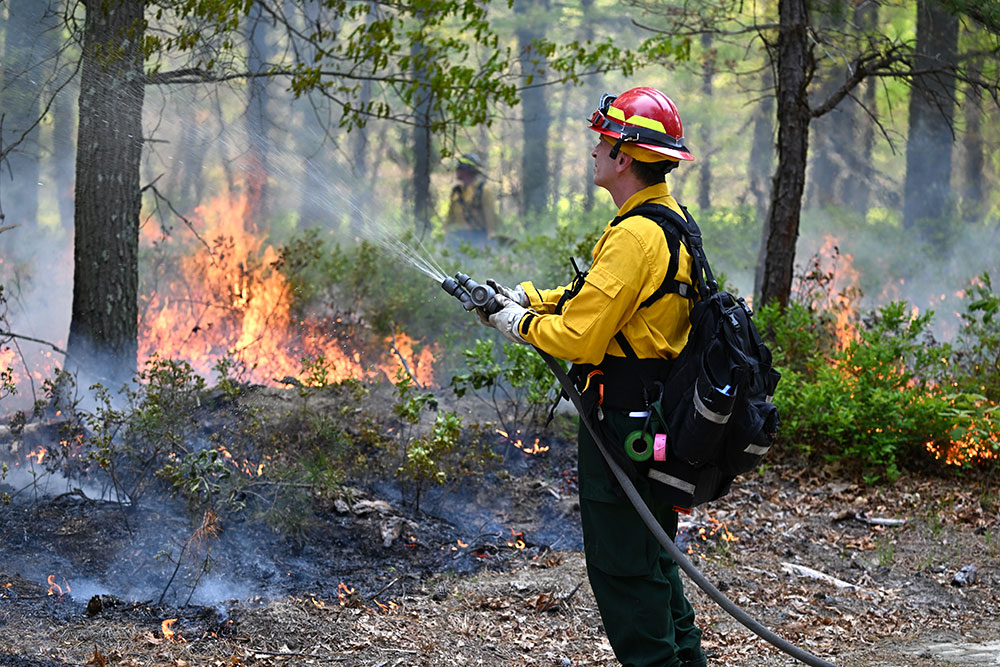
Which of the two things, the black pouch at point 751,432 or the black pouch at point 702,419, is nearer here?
the black pouch at point 702,419

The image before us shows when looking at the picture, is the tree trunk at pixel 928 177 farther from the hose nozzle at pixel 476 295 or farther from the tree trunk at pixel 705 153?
the hose nozzle at pixel 476 295

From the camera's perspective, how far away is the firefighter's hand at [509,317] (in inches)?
125

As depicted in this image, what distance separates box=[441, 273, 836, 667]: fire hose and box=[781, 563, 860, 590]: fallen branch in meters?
2.26

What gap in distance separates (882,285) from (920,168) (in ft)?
12.1

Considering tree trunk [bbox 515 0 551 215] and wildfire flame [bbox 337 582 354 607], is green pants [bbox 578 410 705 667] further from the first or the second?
tree trunk [bbox 515 0 551 215]

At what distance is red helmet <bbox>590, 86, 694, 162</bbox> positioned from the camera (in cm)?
315

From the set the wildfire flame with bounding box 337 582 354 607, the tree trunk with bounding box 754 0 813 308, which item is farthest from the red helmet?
the tree trunk with bounding box 754 0 813 308

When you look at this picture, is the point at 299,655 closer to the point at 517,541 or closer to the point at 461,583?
the point at 461,583

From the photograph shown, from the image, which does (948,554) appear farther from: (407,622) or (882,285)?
(882,285)

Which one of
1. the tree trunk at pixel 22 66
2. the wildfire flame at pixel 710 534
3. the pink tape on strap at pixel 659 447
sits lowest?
the wildfire flame at pixel 710 534

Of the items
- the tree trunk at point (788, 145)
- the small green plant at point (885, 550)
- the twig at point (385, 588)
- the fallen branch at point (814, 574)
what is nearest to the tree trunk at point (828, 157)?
the tree trunk at point (788, 145)

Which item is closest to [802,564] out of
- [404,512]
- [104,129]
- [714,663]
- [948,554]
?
[948,554]

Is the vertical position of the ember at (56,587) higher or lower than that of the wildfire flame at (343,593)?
higher

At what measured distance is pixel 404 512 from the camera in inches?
231
